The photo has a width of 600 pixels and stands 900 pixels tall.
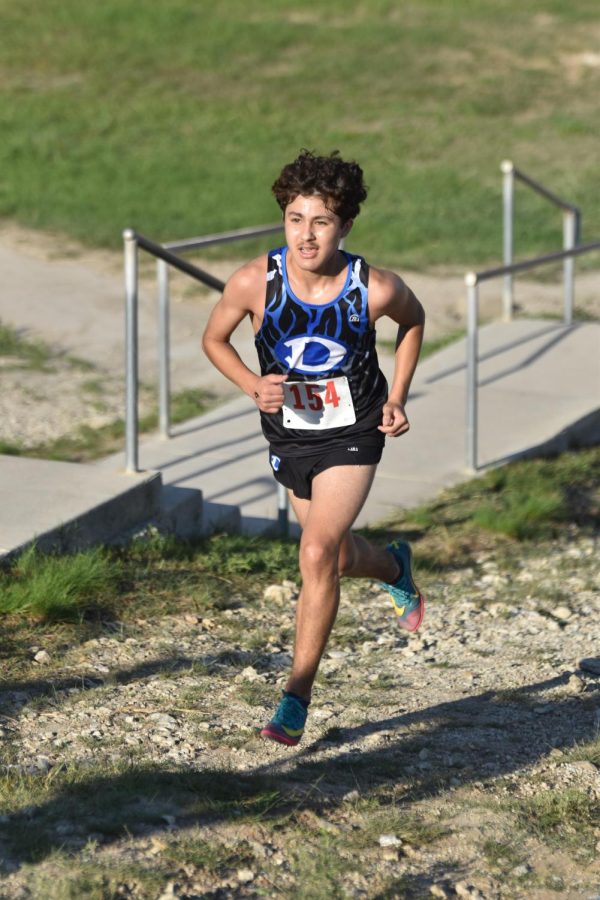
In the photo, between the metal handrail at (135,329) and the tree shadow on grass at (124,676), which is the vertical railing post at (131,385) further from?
the tree shadow on grass at (124,676)

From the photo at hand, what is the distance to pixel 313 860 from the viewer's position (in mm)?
3398

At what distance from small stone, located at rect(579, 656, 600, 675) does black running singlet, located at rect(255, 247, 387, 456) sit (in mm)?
1323

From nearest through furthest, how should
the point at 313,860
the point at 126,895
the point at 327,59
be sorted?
the point at 126,895, the point at 313,860, the point at 327,59

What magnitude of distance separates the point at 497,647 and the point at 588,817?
1.51 m

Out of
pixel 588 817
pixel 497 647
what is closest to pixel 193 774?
pixel 588 817

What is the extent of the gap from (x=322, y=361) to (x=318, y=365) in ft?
0.06

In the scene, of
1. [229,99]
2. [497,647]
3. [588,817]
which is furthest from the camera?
[229,99]

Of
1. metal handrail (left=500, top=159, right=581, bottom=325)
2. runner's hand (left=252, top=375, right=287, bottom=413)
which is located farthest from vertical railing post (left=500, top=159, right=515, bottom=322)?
runner's hand (left=252, top=375, right=287, bottom=413)

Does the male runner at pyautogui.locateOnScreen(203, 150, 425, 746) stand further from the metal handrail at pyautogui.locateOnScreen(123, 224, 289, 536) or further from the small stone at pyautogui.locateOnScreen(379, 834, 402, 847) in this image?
the metal handrail at pyautogui.locateOnScreen(123, 224, 289, 536)

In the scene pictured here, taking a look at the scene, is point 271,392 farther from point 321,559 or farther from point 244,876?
point 244,876

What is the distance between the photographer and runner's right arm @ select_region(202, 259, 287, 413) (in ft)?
12.9

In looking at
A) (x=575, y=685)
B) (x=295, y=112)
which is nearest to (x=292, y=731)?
(x=575, y=685)

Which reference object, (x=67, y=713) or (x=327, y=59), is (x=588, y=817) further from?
(x=327, y=59)

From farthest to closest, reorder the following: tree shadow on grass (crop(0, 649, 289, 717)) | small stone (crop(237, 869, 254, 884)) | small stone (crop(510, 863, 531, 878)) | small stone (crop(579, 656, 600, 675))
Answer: small stone (crop(579, 656, 600, 675))
tree shadow on grass (crop(0, 649, 289, 717))
small stone (crop(510, 863, 531, 878))
small stone (crop(237, 869, 254, 884))
